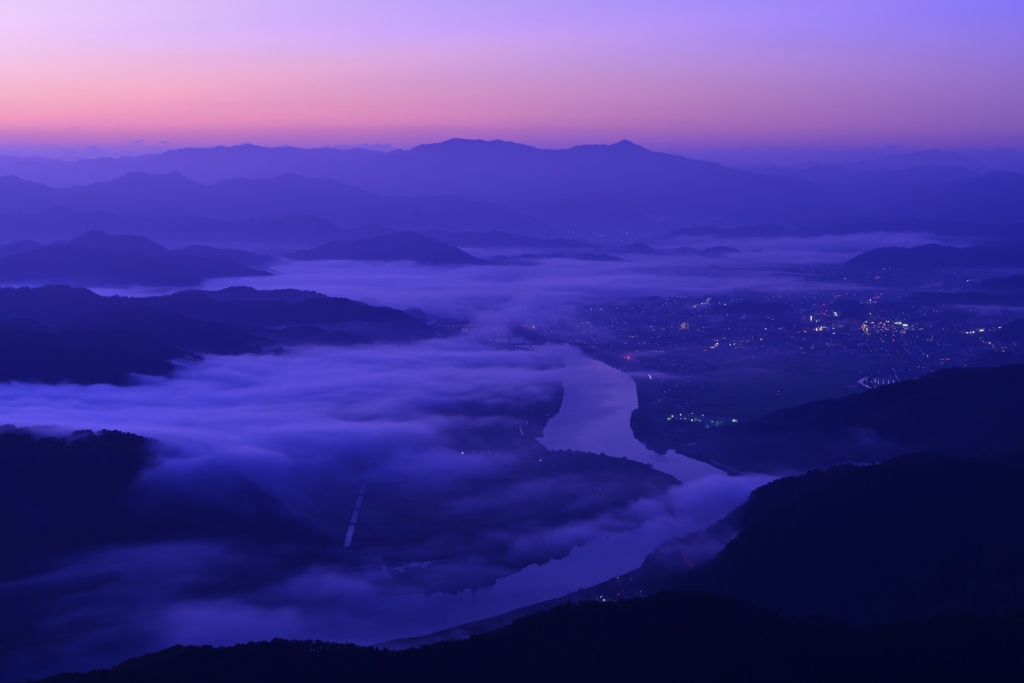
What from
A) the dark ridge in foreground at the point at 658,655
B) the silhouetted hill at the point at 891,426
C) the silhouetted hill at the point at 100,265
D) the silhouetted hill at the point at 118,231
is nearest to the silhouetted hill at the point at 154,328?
the silhouetted hill at the point at 100,265

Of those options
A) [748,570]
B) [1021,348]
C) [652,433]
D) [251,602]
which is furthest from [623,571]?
[1021,348]

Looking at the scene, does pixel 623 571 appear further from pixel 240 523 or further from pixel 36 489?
pixel 36 489

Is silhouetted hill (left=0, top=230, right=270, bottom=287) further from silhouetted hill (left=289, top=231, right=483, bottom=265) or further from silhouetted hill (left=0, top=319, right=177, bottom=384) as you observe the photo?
silhouetted hill (left=0, top=319, right=177, bottom=384)

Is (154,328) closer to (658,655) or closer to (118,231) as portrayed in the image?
(658,655)

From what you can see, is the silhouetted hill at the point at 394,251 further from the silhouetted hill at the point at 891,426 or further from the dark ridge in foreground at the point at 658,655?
the dark ridge in foreground at the point at 658,655

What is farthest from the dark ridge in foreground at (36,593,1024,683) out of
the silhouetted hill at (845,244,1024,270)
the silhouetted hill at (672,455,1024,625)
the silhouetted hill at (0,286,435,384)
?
the silhouetted hill at (845,244,1024,270)

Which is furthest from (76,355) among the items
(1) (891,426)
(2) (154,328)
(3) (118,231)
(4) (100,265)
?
(3) (118,231)
